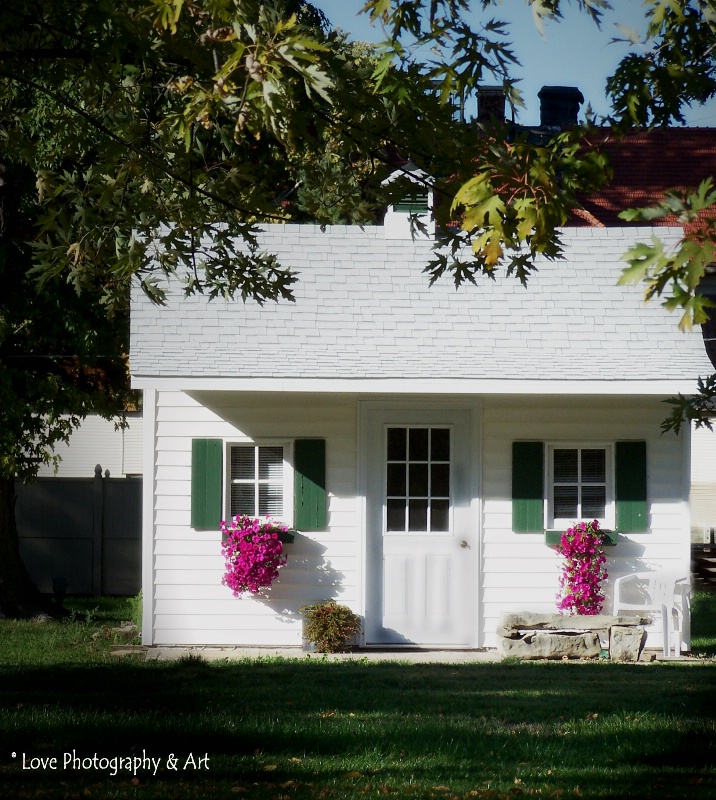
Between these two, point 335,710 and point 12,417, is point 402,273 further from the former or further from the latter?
point 335,710

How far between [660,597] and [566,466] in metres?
1.68

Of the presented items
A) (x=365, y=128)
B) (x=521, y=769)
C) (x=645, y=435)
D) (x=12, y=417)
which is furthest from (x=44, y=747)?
(x=645, y=435)

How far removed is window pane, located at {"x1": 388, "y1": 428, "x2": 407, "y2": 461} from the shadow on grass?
3052 millimetres

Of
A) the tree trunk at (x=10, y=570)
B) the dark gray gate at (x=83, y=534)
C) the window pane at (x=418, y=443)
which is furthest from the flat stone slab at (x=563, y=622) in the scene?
the dark gray gate at (x=83, y=534)

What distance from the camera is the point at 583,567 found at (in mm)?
11180

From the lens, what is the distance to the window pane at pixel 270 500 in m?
11.5

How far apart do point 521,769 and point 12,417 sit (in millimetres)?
7725

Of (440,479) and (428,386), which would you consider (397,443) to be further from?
(428,386)

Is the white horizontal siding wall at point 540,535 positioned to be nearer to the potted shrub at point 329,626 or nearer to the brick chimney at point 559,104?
the potted shrub at point 329,626

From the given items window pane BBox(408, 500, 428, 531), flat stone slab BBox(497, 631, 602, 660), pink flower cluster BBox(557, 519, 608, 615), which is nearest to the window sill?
pink flower cluster BBox(557, 519, 608, 615)

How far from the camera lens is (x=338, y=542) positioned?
37.5 feet

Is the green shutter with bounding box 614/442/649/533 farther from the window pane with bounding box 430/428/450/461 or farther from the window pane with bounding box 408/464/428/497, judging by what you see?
the window pane with bounding box 408/464/428/497

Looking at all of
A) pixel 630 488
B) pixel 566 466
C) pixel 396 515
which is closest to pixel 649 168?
pixel 566 466

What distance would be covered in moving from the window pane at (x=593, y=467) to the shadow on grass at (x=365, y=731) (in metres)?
2.95
